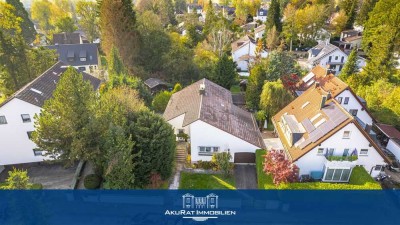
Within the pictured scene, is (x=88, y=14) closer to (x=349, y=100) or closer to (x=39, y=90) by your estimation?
(x=39, y=90)

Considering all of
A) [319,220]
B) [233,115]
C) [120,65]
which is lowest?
[319,220]

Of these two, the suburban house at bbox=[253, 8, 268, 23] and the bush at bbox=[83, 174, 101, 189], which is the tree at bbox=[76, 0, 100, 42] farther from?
the bush at bbox=[83, 174, 101, 189]

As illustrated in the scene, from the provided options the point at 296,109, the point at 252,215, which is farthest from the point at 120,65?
the point at 252,215

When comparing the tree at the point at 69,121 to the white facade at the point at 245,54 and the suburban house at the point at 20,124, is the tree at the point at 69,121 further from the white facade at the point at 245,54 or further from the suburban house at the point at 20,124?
the white facade at the point at 245,54

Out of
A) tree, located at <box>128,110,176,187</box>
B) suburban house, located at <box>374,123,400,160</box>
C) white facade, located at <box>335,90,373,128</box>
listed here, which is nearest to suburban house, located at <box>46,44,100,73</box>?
tree, located at <box>128,110,176,187</box>

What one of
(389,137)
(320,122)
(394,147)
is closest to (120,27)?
(320,122)

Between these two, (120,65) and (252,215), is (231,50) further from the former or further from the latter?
(252,215)

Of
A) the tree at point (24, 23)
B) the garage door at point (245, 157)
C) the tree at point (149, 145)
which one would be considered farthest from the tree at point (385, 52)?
the tree at point (24, 23)
